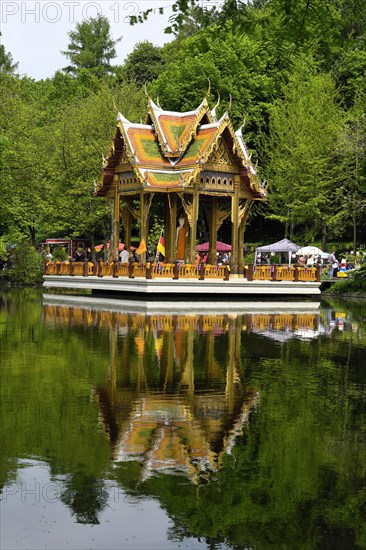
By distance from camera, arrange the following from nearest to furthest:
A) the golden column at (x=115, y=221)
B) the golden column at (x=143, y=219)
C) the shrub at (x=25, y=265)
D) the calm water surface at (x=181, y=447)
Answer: the calm water surface at (x=181, y=447), the golden column at (x=143, y=219), the golden column at (x=115, y=221), the shrub at (x=25, y=265)

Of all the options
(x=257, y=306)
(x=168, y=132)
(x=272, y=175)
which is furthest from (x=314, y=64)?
(x=257, y=306)

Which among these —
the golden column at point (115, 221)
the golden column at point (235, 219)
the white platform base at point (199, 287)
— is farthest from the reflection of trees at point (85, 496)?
the golden column at point (115, 221)

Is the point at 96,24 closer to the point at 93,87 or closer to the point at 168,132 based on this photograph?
the point at 93,87

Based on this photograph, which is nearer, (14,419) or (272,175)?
(14,419)

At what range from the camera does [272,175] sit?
198 ft

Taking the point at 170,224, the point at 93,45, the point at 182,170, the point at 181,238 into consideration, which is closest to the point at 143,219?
the point at 170,224

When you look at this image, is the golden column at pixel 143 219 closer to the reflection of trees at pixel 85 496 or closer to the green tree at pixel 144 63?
the reflection of trees at pixel 85 496

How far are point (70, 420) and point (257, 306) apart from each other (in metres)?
25.5

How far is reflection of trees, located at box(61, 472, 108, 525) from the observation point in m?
6.77

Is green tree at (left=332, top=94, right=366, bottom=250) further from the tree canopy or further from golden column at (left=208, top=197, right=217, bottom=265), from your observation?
golden column at (left=208, top=197, right=217, bottom=265)

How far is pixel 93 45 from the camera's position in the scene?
10200 centimetres

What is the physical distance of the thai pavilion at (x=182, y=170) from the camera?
39.3 m

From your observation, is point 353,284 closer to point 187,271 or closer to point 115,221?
point 187,271

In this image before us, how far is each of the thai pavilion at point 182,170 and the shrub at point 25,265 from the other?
17.2m
